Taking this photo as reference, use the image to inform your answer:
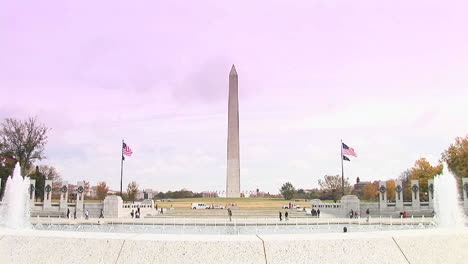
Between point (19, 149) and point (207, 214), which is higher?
point (19, 149)

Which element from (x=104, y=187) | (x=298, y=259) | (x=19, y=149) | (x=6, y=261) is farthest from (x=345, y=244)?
(x=104, y=187)

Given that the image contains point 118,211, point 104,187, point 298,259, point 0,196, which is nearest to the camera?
point 298,259

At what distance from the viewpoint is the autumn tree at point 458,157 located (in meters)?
59.3

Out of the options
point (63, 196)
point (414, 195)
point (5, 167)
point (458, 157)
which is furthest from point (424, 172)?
point (5, 167)

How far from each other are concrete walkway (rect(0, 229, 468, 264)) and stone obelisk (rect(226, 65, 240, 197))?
63.0 metres

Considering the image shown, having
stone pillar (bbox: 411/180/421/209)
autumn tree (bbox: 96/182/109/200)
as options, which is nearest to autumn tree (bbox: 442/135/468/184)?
stone pillar (bbox: 411/180/421/209)

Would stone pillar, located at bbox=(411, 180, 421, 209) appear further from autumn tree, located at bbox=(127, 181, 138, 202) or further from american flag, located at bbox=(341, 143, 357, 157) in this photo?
autumn tree, located at bbox=(127, 181, 138, 202)

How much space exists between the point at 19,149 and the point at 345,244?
6617 centimetres

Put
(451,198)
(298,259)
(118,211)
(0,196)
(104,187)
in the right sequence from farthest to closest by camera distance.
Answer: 1. (104,187)
2. (0,196)
3. (118,211)
4. (451,198)
5. (298,259)

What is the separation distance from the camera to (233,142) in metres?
68.3

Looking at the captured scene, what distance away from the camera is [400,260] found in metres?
3.84

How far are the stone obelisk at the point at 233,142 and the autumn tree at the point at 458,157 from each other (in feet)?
104

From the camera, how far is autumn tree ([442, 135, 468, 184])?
59.3 metres

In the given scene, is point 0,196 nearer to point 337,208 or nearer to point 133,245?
point 337,208
